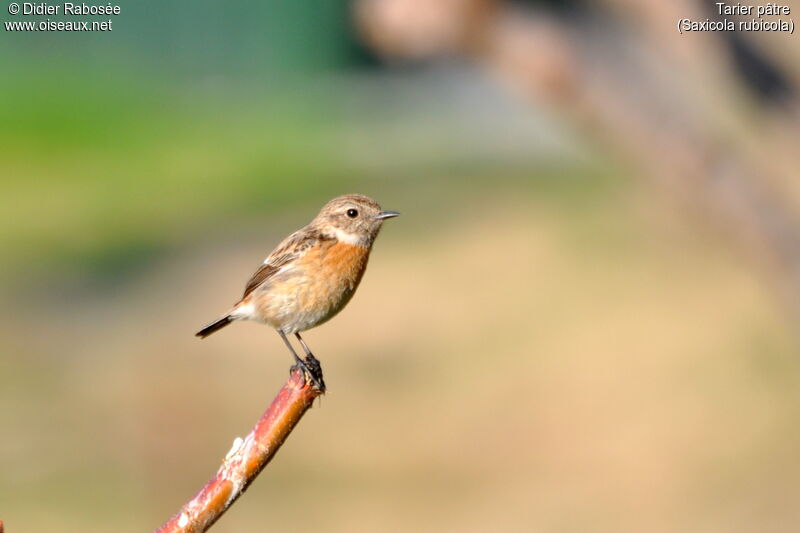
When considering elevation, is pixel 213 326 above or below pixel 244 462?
below

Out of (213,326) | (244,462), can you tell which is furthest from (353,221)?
(244,462)

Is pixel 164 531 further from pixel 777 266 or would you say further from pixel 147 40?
pixel 147 40

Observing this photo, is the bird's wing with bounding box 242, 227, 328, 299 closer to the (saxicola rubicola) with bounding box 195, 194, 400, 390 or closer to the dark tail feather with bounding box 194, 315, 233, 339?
the (saxicola rubicola) with bounding box 195, 194, 400, 390

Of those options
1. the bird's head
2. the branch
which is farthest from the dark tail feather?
the branch

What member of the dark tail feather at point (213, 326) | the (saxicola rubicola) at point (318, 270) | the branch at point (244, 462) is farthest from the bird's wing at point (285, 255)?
the branch at point (244, 462)

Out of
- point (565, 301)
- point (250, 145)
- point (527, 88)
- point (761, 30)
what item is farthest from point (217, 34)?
point (761, 30)

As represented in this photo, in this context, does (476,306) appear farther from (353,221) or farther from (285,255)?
(353,221)

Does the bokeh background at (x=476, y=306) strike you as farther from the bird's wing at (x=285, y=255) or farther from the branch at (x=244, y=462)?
the branch at (x=244, y=462)
